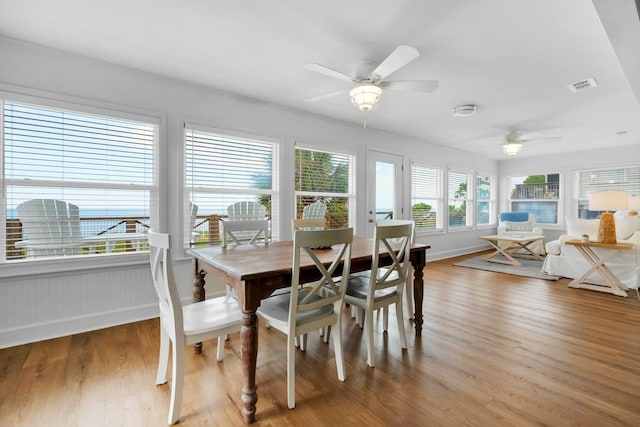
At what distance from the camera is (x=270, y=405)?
5.47 feet

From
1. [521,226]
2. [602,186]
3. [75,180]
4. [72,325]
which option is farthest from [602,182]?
[72,325]

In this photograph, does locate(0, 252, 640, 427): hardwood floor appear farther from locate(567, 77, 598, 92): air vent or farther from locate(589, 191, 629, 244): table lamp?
locate(567, 77, 598, 92): air vent

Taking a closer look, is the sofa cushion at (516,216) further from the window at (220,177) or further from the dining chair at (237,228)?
the dining chair at (237,228)

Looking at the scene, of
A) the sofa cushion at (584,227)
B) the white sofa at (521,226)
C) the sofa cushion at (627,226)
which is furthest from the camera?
the white sofa at (521,226)

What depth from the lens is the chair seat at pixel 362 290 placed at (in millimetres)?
2186

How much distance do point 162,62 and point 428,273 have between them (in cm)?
452

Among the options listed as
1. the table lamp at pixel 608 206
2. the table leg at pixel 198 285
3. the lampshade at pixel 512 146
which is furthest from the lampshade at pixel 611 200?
the table leg at pixel 198 285

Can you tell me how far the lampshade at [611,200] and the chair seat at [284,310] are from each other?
4.64 meters

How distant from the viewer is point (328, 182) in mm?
4426

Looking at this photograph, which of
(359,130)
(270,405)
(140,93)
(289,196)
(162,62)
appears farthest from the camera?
(359,130)

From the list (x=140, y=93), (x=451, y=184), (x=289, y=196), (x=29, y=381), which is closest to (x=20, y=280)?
(x=29, y=381)

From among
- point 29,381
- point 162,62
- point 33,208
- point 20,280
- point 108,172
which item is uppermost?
point 162,62

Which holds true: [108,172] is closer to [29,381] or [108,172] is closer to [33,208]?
[33,208]

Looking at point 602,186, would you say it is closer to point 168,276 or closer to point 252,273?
point 252,273
